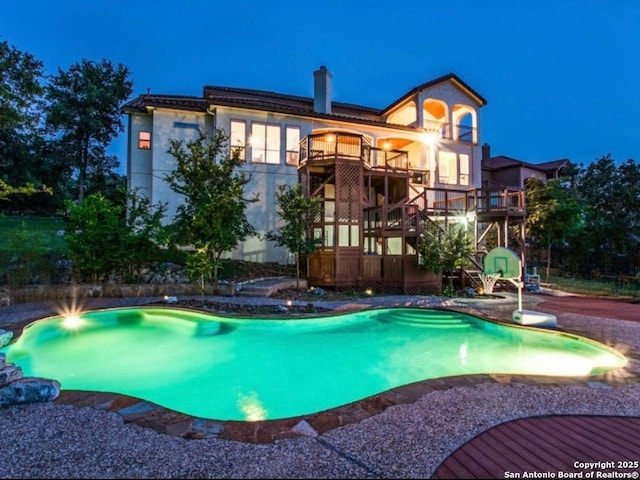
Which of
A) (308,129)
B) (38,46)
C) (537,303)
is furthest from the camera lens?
(38,46)

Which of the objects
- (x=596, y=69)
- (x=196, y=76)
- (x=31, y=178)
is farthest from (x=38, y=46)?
(x=596, y=69)

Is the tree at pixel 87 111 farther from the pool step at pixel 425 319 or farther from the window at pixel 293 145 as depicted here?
the pool step at pixel 425 319

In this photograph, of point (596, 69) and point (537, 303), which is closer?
point (537, 303)

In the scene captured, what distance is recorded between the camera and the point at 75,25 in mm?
84750

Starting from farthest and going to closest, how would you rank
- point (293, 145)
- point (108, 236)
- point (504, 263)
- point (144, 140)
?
1. point (293, 145)
2. point (144, 140)
3. point (108, 236)
4. point (504, 263)

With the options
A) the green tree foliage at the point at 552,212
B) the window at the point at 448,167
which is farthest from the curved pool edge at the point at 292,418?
the window at the point at 448,167

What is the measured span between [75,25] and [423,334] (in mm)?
116018

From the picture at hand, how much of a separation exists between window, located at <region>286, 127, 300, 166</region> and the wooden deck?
1391 cm

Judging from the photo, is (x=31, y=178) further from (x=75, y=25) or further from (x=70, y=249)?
(x=75, y=25)

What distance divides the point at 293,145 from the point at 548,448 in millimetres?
14556

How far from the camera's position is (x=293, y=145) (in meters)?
15.5

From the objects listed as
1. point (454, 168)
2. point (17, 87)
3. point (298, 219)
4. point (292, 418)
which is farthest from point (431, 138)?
point (292, 418)

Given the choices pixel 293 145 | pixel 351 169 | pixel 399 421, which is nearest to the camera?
pixel 399 421

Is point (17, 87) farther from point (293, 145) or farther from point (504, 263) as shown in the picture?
point (504, 263)
